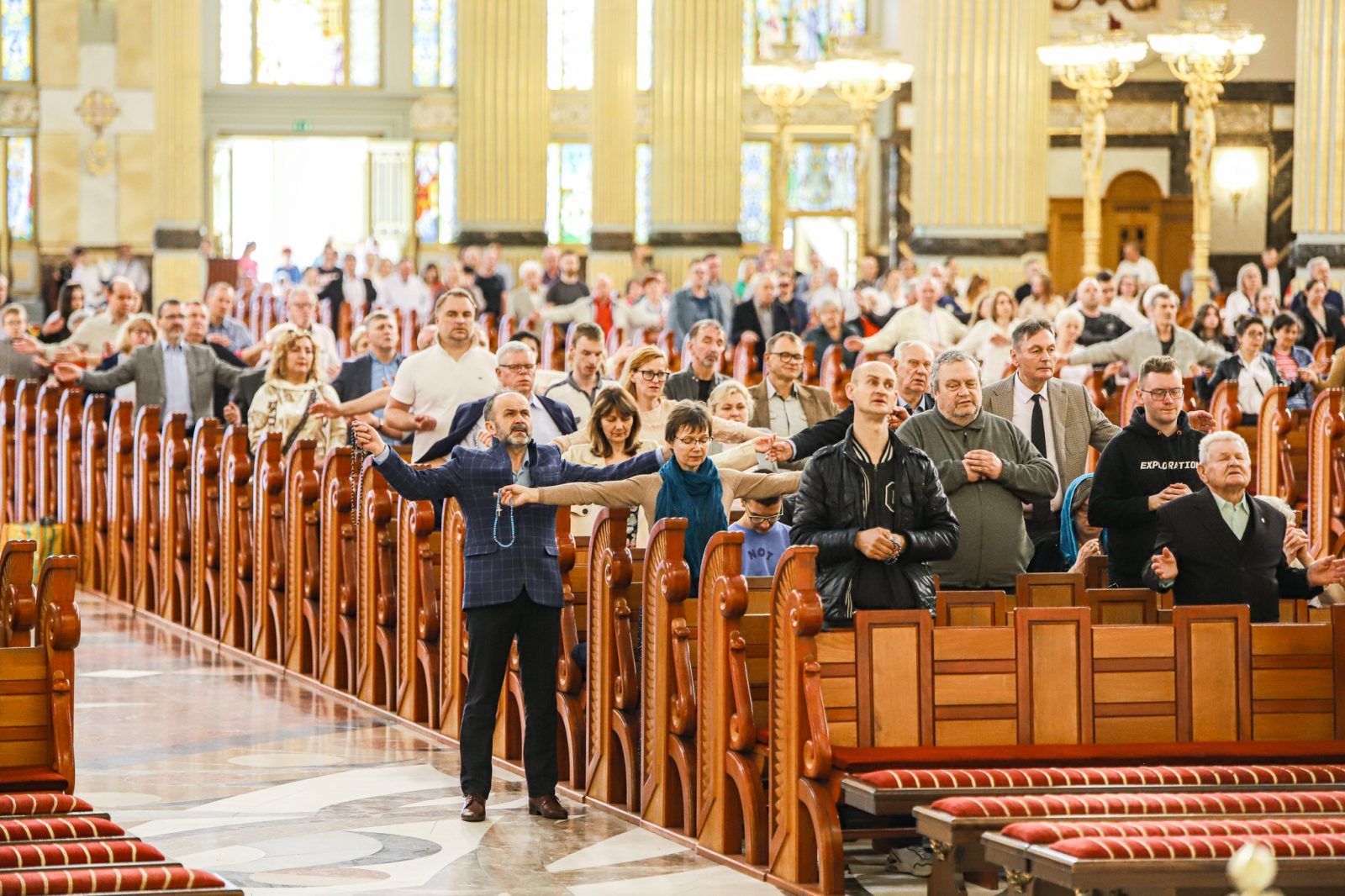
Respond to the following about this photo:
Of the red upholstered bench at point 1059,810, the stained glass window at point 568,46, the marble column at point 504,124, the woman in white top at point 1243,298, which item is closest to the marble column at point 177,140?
the marble column at point 504,124

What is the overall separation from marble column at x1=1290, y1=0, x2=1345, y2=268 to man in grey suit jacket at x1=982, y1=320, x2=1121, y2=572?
10295 mm

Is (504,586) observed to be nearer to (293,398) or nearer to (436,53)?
(293,398)

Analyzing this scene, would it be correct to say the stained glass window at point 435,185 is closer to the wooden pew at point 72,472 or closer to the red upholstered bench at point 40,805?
the wooden pew at point 72,472

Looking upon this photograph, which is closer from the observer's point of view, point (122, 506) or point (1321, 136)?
point (122, 506)

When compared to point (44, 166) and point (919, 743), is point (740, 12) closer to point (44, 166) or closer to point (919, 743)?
point (44, 166)

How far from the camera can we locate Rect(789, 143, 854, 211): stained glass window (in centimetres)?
3462

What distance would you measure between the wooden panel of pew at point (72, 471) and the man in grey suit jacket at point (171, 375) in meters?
0.38

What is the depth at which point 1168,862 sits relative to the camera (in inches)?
195

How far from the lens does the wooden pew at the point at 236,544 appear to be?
1086cm

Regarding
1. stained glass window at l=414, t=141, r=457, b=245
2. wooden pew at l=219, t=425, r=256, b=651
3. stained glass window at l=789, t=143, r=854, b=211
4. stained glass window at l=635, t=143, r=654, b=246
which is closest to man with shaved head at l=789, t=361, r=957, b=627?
wooden pew at l=219, t=425, r=256, b=651

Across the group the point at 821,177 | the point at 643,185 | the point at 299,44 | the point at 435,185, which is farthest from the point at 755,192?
the point at 299,44

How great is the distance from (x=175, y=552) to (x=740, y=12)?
1434 cm

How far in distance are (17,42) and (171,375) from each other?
22.1 m

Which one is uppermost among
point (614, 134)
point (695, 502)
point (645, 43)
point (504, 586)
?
point (645, 43)
